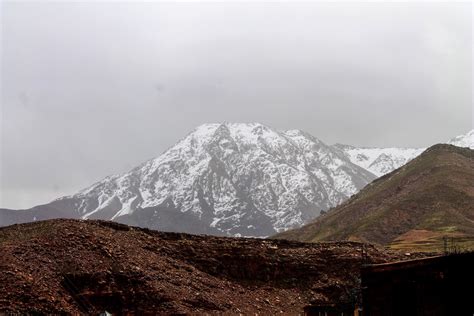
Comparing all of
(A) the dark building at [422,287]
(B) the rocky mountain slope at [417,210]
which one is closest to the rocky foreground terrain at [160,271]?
(A) the dark building at [422,287]

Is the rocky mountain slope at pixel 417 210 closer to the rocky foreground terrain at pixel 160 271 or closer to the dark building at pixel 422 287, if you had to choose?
the rocky foreground terrain at pixel 160 271

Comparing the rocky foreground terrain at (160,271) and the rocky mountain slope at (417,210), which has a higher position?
the rocky mountain slope at (417,210)

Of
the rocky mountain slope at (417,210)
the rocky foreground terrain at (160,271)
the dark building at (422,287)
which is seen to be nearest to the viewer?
the dark building at (422,287)

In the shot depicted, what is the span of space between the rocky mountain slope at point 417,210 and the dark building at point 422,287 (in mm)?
47332

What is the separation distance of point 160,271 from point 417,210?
66.0m

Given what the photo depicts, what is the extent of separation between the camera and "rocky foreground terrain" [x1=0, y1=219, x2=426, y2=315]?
31750mm

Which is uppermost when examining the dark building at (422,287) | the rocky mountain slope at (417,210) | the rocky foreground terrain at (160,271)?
the rocky mountain slope at (417,210)

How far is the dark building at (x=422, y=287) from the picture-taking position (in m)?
19.1

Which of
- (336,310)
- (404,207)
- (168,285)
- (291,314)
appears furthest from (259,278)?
(404,207)

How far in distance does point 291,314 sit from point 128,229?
12689 mm

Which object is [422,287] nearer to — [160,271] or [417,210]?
[160,271]

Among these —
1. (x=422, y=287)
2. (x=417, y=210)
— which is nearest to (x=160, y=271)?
(x=422, y=287)

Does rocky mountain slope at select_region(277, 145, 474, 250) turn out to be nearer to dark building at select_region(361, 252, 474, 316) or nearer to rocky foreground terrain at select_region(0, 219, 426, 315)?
rocky foreground terrain at select_region(0, 219, 426, 315)

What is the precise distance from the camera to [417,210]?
315 feet
